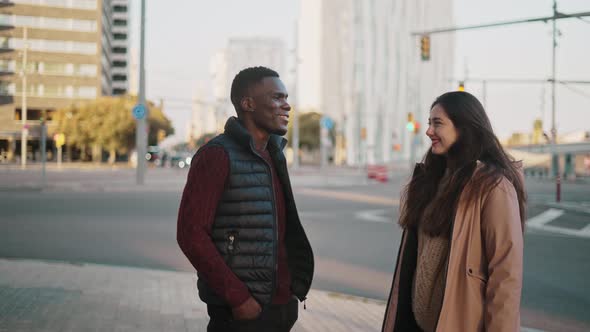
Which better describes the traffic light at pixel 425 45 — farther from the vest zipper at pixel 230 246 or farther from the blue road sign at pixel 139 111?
the vest zipper at pixel 230 246

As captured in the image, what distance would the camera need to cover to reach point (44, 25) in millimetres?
77812

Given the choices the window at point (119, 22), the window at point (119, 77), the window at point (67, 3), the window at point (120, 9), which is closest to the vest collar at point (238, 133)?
the window at point (67, 3)

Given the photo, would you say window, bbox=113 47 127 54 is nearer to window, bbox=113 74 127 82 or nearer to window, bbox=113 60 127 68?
window, bbox=113 60 127 68

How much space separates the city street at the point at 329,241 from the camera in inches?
328

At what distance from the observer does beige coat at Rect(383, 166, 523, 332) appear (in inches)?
107

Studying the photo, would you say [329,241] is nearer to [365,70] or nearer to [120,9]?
[120,9]

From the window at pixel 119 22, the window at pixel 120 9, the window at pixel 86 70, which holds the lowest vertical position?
the window at pixel 86 70

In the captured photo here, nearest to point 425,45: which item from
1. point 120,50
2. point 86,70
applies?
point 86,70

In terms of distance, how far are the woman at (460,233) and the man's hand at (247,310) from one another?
2.27 feet

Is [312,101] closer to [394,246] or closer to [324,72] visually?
[324,72]

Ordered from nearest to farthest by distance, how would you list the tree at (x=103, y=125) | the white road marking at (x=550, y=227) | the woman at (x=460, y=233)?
1. the woman at (x=460, y=233)
2. the white road marking at (x=550, y=227)
3. the tree at (x=103, y=125)

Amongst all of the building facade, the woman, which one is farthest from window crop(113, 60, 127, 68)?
the woman

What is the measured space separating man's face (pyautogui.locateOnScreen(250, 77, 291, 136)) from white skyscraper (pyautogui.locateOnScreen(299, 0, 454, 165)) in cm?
12284

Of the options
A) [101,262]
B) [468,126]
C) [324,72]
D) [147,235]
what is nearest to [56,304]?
[101,262]
